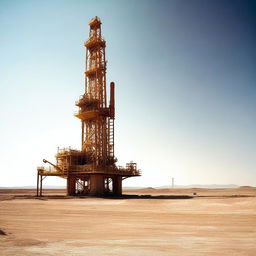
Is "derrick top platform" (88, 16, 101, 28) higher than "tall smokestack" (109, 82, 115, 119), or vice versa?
"derrick top platform" (88, 16, 101, 28)

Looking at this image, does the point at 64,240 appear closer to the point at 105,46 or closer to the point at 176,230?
the point at 176,230

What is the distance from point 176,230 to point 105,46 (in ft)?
138

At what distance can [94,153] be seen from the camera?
43.9 m

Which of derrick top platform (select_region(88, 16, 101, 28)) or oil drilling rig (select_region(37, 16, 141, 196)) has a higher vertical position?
derrick top platform (select_region(88, 16, 101, 28))

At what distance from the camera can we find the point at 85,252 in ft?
26.8

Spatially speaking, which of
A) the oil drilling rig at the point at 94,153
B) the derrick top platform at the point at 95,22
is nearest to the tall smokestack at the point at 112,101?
the oil drilling rig at the point at 94,153

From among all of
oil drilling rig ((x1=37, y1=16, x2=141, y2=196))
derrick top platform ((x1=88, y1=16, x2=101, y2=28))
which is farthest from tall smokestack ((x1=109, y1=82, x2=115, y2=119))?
derrick top platform ((x1=88, y1=16, x2=101, y2=28))

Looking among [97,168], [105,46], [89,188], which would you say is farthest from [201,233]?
[105,46]

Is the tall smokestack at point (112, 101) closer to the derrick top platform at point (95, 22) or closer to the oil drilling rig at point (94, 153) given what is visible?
the oil drilling rig at point (94, 153)

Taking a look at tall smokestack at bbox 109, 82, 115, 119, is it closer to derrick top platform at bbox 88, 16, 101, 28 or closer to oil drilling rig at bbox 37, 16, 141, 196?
oil drilling rig at bbox 37, 16, 141, 196

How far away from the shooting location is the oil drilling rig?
42500mm

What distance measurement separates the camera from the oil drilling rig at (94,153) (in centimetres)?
4250

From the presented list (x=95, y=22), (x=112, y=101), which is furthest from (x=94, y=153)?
(x=95, y=22)

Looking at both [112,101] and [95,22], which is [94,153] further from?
[95,22]
